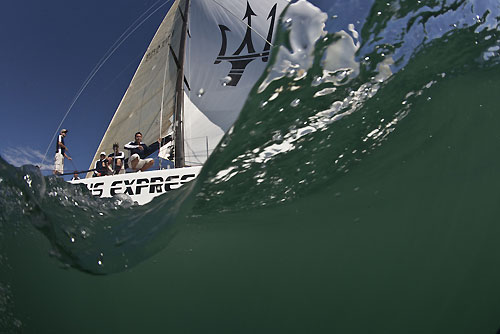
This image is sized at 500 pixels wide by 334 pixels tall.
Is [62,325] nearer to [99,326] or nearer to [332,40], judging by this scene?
[99,326]

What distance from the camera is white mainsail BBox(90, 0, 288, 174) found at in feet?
26.2

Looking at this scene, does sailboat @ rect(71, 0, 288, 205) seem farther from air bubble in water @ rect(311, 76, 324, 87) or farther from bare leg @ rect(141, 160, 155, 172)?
air bubble in water @ rect(311, 76, 324, 87)

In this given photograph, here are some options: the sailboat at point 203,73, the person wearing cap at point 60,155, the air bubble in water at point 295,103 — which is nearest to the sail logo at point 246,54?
the sailboat at point 203,73

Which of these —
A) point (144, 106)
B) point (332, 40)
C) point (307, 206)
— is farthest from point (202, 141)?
point (332, 40)

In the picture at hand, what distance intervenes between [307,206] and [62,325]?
1.14m

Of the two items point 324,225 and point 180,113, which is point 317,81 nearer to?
point 324,225

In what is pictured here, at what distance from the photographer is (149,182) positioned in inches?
146

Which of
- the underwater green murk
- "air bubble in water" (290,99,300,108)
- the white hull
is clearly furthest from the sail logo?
"air bubble in water" (290,99,300,108)

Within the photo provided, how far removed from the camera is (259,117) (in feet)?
3.30

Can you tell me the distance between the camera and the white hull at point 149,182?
363 cm

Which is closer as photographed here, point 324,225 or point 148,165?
point 324,225

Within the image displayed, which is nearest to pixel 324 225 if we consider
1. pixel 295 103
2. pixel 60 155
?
pixel 295 103

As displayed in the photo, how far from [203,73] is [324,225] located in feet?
25.0

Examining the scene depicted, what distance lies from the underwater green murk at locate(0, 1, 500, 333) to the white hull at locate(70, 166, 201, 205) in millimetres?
2200
